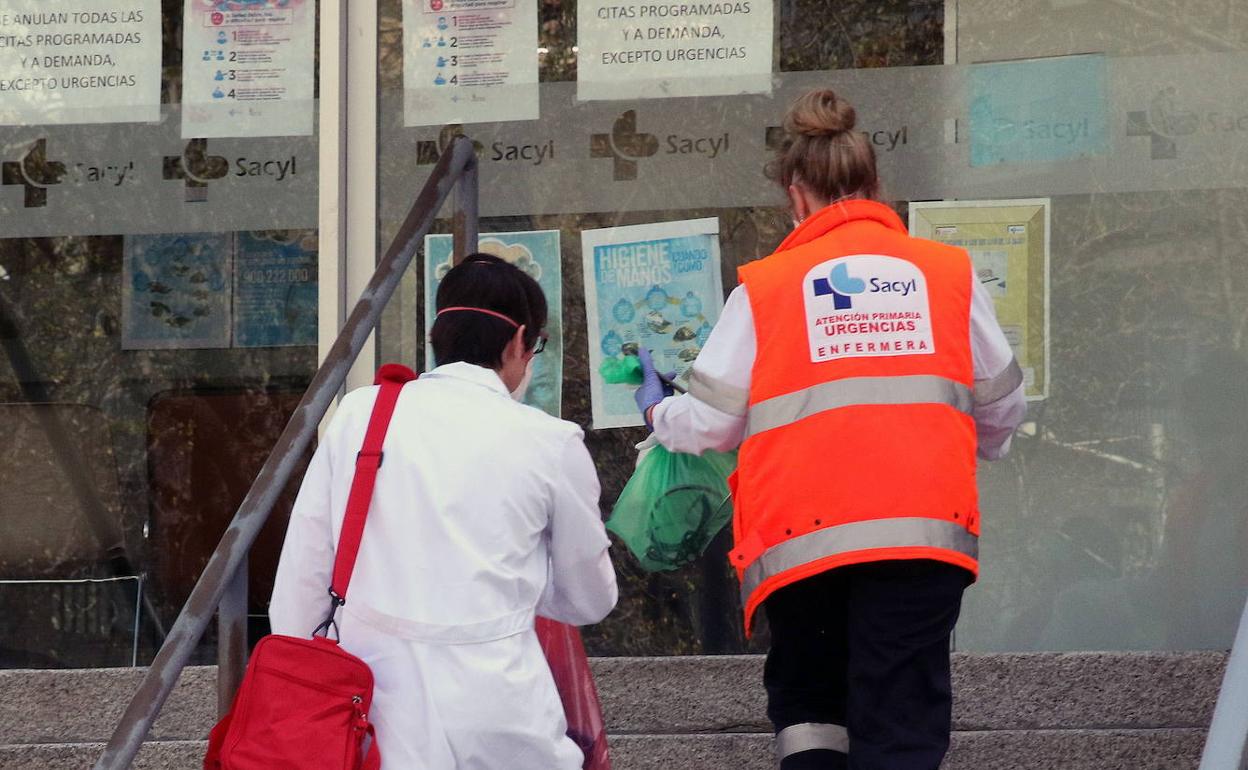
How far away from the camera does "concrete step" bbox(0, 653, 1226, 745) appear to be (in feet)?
15.0

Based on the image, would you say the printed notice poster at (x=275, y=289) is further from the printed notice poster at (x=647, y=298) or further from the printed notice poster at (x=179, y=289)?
the printed notice poster at (x=647, y=298)

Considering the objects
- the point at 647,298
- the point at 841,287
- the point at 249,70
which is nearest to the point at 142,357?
the point at 249,70

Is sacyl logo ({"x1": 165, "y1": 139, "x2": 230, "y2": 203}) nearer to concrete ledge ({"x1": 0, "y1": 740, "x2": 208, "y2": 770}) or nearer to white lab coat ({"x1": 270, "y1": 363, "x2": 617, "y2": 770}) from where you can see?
concrete ledge ({"x1": 0, "y1": 740, "x2": 208, "y2": 770})

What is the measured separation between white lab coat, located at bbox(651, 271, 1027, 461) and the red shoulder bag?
104 cm

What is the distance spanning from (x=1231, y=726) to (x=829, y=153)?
1426mm

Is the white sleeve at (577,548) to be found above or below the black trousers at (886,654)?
above

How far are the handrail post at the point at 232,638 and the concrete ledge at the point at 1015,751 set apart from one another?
1.39 metres

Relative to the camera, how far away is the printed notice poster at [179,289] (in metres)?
5.25

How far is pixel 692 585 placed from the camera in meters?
5.01

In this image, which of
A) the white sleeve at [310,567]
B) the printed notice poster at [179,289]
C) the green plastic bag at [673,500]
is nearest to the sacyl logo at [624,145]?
the printed notice poster at [179,289]

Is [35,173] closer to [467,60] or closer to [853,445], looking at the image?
[467,60]

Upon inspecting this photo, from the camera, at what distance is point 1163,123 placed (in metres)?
4.93

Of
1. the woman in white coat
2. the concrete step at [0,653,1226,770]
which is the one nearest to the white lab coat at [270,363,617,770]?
the woman in white coat

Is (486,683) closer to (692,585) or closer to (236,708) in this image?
(236,708)
